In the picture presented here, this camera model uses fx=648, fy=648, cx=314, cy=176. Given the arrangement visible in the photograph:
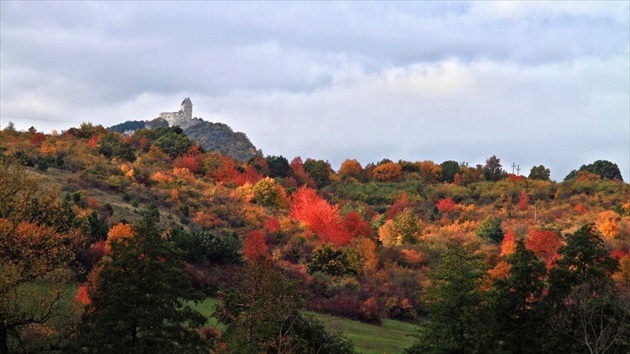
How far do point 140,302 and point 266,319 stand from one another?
4.92 metres

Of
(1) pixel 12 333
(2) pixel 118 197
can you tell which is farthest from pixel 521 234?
(1) pixel 12 333

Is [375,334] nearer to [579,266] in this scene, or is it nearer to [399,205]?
[579,266]

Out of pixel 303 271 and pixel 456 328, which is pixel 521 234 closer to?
pixel 303 271

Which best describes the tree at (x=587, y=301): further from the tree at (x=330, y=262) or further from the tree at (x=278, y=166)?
the tree at (x=278, y=166)

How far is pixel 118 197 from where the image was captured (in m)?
73.9

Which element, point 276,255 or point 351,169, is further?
point 351,169

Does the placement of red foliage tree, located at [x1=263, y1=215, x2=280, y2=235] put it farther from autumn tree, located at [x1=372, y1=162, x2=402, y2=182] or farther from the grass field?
autumn tree, located at [x1=372, y1=162, x2=402, y2=182]

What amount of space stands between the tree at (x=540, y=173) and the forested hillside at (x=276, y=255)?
37cm

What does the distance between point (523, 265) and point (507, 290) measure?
1531 millimetres

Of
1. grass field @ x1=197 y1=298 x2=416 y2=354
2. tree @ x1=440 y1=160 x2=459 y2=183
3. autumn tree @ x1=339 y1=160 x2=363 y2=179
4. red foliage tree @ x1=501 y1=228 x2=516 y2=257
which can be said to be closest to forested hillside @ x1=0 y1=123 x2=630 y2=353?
red foliage tree @ x1=501 y1=228 x2=516 y2=257

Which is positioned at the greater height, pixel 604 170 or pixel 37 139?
pixel 604 170

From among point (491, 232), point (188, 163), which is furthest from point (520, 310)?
point (188, 163)

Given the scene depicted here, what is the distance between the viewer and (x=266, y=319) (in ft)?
84.5

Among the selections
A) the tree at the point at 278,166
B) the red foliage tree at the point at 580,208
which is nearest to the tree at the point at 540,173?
the red foliage tree at the point at 580,208
